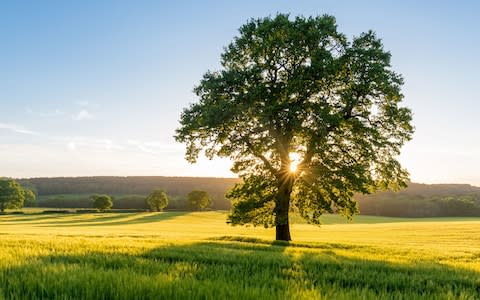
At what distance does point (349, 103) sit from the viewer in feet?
84.4

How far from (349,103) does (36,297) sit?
23644mm

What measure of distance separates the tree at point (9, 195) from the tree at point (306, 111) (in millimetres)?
112147

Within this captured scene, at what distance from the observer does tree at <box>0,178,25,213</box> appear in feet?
394

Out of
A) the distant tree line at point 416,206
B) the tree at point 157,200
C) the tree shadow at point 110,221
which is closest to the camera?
the tree shadow at point 110,221

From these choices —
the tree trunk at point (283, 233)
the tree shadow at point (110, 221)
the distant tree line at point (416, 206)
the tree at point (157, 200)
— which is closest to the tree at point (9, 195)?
the tree shadow at point (110, 221)

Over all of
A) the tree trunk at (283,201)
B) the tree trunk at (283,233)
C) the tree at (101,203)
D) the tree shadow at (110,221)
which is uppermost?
the tree trunk at (283,201)

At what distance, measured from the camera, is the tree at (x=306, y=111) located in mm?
25578

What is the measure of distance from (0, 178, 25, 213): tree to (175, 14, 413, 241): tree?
112147 mm

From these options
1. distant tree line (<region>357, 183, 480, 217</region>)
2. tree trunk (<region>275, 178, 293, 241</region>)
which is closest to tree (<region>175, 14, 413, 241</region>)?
tree trunk (<region>275, 178, 293, 241</region>)

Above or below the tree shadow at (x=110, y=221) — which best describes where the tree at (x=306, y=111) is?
above

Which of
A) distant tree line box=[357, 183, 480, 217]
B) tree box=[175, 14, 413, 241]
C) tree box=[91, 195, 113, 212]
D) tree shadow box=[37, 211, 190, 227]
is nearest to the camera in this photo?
tree box=[175, 14, 413, 241]

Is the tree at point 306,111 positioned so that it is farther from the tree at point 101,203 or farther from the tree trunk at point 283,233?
the tree at point 101,203

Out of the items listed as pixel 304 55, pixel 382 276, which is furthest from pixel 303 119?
pixel 382 276

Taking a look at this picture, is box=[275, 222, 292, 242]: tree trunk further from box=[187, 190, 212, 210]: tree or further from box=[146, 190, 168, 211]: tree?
box=[146, 190, 168, 211]: tree
